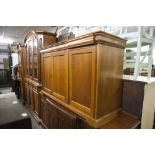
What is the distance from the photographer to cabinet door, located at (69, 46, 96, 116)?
1.12 metres

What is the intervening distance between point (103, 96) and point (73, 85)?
1.22ft

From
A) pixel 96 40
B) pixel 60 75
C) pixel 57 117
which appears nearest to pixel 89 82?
pixel 96 40

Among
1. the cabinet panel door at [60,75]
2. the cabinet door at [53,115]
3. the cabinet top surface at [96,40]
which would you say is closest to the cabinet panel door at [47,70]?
the cabinet panel door at [60,75]

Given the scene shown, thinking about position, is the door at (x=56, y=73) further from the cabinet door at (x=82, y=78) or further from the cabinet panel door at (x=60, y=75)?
the cabinet door at (x=82, y=78)

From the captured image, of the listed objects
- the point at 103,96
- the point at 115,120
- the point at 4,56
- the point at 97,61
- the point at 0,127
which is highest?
the point at 4,56

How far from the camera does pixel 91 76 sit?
3.70 feet

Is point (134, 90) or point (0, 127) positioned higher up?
point (134, 90)

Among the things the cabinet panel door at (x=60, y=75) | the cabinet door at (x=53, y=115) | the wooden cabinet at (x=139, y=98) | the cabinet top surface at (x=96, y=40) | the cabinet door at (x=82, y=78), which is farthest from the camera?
the cabinet door at (x=53, y=115)

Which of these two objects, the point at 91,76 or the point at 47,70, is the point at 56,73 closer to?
the point at 47,70

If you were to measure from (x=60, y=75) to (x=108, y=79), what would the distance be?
2.22ft

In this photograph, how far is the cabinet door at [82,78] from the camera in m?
1.12
